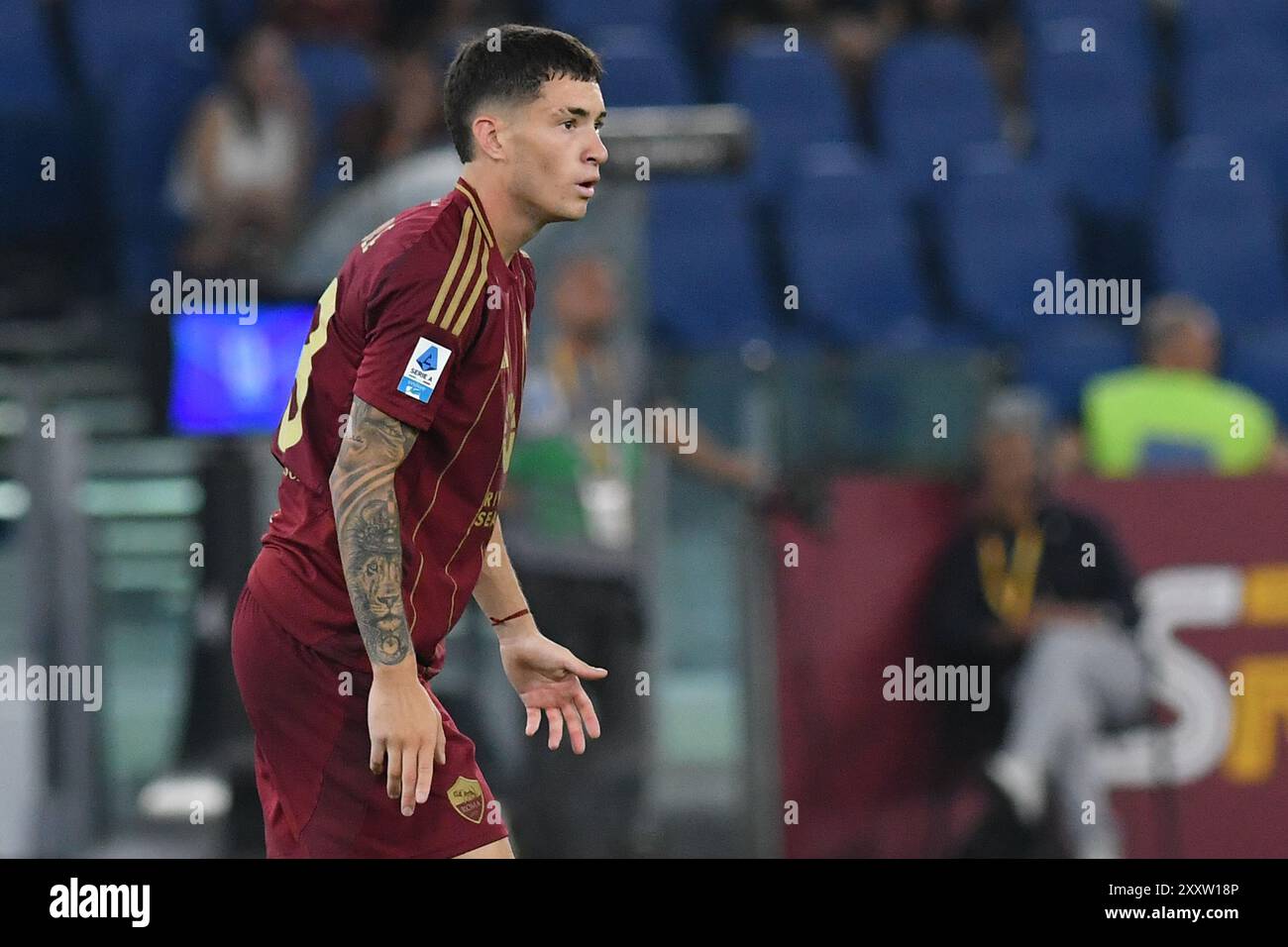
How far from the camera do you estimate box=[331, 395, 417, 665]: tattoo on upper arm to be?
132 inches

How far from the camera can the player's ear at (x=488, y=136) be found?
359 centimetres

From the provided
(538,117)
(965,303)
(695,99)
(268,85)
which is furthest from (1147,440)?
(538,117)

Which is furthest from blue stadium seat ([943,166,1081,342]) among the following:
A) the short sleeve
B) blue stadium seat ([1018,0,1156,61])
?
the short sleeve

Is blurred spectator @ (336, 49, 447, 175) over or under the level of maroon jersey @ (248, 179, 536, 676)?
over

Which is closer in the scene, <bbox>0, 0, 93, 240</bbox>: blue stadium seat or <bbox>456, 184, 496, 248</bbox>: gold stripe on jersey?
<bbox>456, 184, 496, 248</bbox>: gold stripe on jersey

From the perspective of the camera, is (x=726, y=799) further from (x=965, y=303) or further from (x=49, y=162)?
(x=49, y=162)

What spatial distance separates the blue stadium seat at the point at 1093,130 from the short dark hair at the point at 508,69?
23.6 feet

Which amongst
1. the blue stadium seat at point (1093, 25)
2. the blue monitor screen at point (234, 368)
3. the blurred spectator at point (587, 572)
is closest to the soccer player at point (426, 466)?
the blue monitor screen at point (234, 368)

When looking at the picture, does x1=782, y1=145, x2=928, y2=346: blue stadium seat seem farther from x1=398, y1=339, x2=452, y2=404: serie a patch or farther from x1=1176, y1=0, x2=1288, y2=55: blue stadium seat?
x1=398, y1=339, x2=452, y2=404: serie a patch

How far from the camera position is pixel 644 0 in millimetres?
10445

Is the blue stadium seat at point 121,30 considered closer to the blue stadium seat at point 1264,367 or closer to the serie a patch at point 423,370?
the blue stadium seat at point 1264,367

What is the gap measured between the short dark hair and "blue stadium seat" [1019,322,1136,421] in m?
5.54

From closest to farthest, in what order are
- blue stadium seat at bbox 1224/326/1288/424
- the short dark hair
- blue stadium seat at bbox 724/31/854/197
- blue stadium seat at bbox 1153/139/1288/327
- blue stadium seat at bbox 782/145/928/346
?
the short dark hair → blue stadium seat at bbox 1224/326/1288/424 → blue stadium seat at bbox 782/145/928/346 → blue stadium seat at bbox 1153/139/1288/327 → blue stadium seat at bbox 724/31/854/197

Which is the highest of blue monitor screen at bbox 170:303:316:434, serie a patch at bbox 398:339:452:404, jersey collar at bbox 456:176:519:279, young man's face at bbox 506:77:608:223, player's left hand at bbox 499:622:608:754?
blue monitor screen at bbox 170:303:316:434
